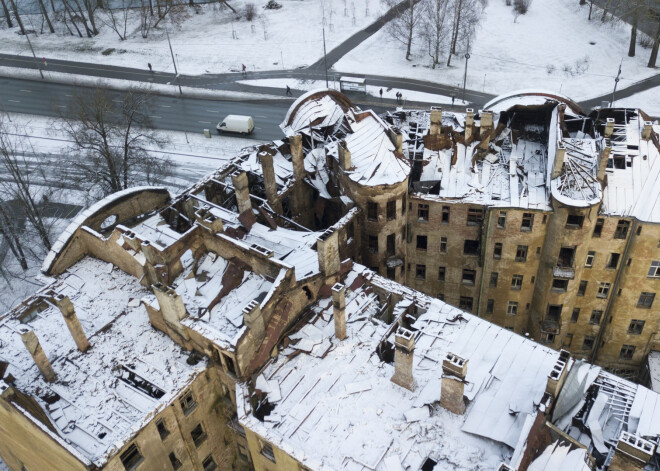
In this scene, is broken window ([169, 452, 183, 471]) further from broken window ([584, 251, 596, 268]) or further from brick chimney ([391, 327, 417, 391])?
broken window ([584, 251, 596, 268])

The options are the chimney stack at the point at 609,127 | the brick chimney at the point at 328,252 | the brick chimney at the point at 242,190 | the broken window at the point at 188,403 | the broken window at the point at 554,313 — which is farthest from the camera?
the broken window at the point at 554,313

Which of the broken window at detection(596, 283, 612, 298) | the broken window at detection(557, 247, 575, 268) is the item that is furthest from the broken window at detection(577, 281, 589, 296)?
the broken window at detection(557, 247, 575, 268)

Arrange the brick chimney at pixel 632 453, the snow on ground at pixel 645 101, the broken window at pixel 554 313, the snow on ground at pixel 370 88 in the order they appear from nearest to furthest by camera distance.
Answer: the brick chimney at pixel 632 453 → the broken window at pixel 554 313 → the snow on ground at pixel 645 101 → the snow on ground at pixel 370 88

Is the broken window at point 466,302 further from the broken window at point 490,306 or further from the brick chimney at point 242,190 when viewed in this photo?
the brick chimney at point 242,190

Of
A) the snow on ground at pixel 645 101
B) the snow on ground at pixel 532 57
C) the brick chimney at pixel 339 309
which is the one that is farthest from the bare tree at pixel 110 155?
the snow on ground at pixel 645 101

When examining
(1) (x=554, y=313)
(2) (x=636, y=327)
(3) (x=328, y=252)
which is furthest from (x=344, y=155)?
(2) (x=636, y=327)

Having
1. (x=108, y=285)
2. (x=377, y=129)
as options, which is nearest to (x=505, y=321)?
(x=377, y=129)

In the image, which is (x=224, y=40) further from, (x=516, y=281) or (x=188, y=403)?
(x=188, y=403)
